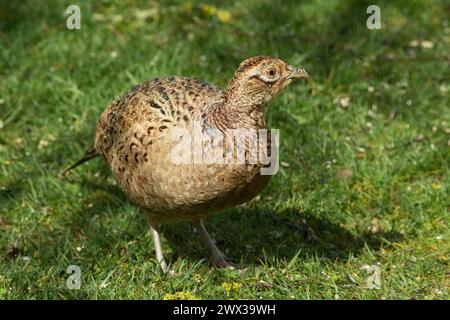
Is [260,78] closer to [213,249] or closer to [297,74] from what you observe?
[297,74]

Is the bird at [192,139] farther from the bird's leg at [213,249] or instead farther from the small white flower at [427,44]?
the small white flower at [427,44]

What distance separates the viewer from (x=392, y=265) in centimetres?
563

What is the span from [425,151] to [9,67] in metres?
3.73

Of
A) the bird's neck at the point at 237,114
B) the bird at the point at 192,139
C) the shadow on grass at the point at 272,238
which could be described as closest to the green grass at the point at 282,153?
the shadow on grass at the point at 272,238

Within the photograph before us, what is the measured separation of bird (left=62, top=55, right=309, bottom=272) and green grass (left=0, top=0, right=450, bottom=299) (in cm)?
60

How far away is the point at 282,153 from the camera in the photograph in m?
6.85

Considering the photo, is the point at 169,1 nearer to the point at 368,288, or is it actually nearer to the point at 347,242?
the point at 347,242

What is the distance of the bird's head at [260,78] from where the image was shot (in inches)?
196

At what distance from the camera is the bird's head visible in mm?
4984

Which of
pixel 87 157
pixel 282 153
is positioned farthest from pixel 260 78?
pixel 282 153

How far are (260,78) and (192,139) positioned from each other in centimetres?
52

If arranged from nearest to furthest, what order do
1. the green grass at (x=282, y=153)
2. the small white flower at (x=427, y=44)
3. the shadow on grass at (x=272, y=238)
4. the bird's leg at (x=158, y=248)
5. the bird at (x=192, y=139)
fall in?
the bird at (x=192, y=139), the green grass at (x=282, y=153), the bird's leg at (x=158, y=248), the shadow on grass at (x=272, y=238), the small white flower at (x=427, y=44)

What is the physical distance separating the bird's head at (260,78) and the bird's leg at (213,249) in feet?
3.79

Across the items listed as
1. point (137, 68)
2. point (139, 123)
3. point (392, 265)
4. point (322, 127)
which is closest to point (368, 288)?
point (392, 265)
